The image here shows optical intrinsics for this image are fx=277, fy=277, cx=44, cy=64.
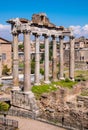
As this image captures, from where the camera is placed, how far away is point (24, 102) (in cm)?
2259

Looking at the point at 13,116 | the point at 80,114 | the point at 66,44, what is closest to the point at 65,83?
the point at 13,116

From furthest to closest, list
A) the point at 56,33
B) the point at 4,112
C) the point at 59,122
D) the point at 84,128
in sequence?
the point at 56,33
the point at 4,112
the point at 59,122
the point at 84,128

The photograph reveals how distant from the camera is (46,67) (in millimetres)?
26922

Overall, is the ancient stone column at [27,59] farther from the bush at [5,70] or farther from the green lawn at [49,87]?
the bush at [5,70]

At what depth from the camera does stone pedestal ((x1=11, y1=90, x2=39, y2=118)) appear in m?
21.9

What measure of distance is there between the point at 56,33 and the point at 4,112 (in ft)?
35.4

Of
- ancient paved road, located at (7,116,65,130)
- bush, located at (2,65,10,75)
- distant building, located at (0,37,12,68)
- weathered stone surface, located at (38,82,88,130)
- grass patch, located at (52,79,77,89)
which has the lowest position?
ancient paved road, located at (7,116,65,130)

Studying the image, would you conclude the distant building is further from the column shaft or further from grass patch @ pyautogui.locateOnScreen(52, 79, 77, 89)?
the column shaft

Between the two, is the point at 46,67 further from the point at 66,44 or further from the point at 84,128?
the point at 66,44

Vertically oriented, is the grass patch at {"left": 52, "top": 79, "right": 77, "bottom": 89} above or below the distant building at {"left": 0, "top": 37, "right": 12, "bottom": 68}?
below

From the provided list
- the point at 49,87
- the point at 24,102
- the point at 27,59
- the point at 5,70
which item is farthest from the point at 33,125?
the point at 5,70

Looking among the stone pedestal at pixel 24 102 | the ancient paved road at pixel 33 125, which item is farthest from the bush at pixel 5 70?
the ancient paved road at pixel 33 125

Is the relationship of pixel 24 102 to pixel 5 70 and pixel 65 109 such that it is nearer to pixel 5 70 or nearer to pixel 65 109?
pixel 65 109

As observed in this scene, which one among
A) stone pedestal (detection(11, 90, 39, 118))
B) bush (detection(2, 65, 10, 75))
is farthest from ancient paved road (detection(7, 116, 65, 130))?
bush (detection(2, 65, 10, 75))
